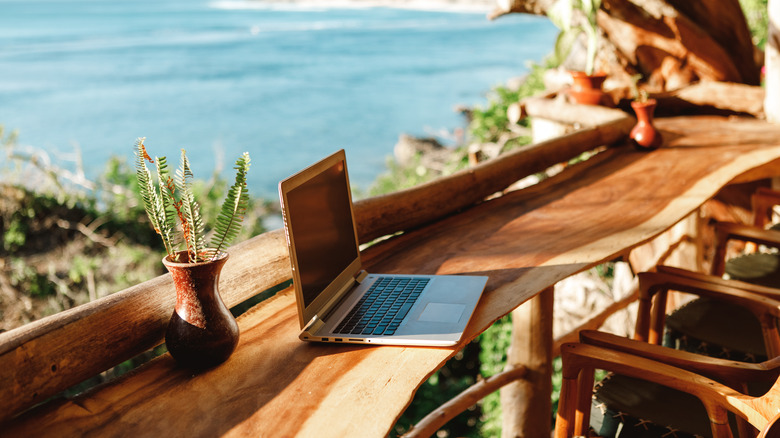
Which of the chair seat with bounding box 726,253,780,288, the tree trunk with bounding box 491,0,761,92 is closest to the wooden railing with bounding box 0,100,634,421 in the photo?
the chair seat with bounding box 726,253,780,288

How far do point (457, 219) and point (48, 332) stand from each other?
1.30 m

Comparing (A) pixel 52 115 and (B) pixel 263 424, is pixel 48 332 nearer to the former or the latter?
(B) pixel 263 424

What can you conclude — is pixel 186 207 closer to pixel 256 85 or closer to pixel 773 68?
pixel 773 68

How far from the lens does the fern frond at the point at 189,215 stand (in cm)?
116

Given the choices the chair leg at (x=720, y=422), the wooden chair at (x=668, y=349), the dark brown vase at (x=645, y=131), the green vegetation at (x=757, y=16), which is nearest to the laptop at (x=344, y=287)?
the wooden chair at (x=668, y=349)

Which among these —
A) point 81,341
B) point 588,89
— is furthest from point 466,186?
point 588,89

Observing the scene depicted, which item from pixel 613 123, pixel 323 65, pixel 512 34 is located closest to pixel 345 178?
pixel 613 123

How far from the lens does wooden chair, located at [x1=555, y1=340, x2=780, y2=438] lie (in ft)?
4.12

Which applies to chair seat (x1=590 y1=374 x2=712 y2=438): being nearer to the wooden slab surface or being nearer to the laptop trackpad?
the wooden slab surface

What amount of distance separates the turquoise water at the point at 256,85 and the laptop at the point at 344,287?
5350mm

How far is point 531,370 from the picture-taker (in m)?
2.14

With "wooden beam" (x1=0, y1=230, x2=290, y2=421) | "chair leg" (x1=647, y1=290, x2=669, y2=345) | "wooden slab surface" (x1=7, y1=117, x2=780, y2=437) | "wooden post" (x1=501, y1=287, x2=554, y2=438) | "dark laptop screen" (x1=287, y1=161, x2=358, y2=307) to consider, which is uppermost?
"dark laptop screen" (x1=287, y1=161, x2=358, y2=307)

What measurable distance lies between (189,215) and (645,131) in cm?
221

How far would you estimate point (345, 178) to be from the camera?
1.50 m
